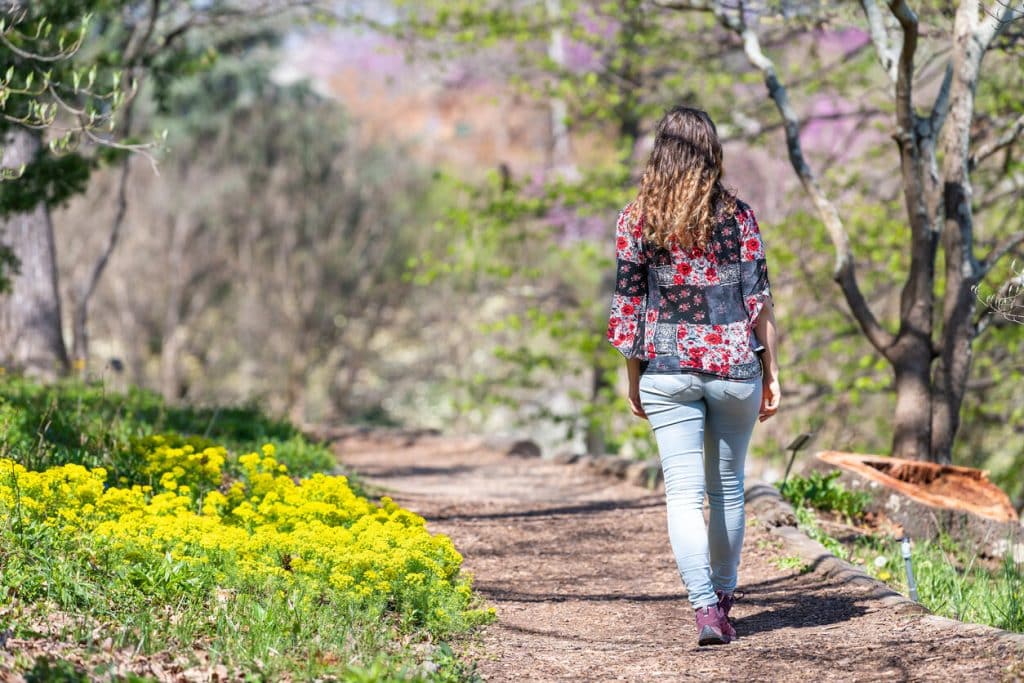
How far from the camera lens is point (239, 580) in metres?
3.81

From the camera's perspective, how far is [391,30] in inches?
449

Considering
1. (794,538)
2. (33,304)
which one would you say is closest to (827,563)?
(794,538)

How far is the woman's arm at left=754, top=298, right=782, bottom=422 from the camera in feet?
13.1

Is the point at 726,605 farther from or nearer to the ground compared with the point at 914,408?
nearer to the ground

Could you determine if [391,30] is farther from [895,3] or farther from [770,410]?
[770,410]

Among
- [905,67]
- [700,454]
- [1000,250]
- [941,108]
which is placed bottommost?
[700,454]

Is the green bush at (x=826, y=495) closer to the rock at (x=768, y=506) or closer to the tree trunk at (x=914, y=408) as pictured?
the rock at (x=768, y=506)

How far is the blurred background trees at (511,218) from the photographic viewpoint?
8.88 metres

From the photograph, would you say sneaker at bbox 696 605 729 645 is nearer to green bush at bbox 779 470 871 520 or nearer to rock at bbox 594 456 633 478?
green bush at bbox 779 470 871 520

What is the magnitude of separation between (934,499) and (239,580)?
447cm

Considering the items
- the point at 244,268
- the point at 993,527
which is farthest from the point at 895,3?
the point at 244,268

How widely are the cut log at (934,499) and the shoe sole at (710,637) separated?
296 centimetres

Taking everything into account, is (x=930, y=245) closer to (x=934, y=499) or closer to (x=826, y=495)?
(x=934, y=499)

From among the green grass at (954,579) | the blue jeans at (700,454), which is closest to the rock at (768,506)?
the green grass at (954,579)
